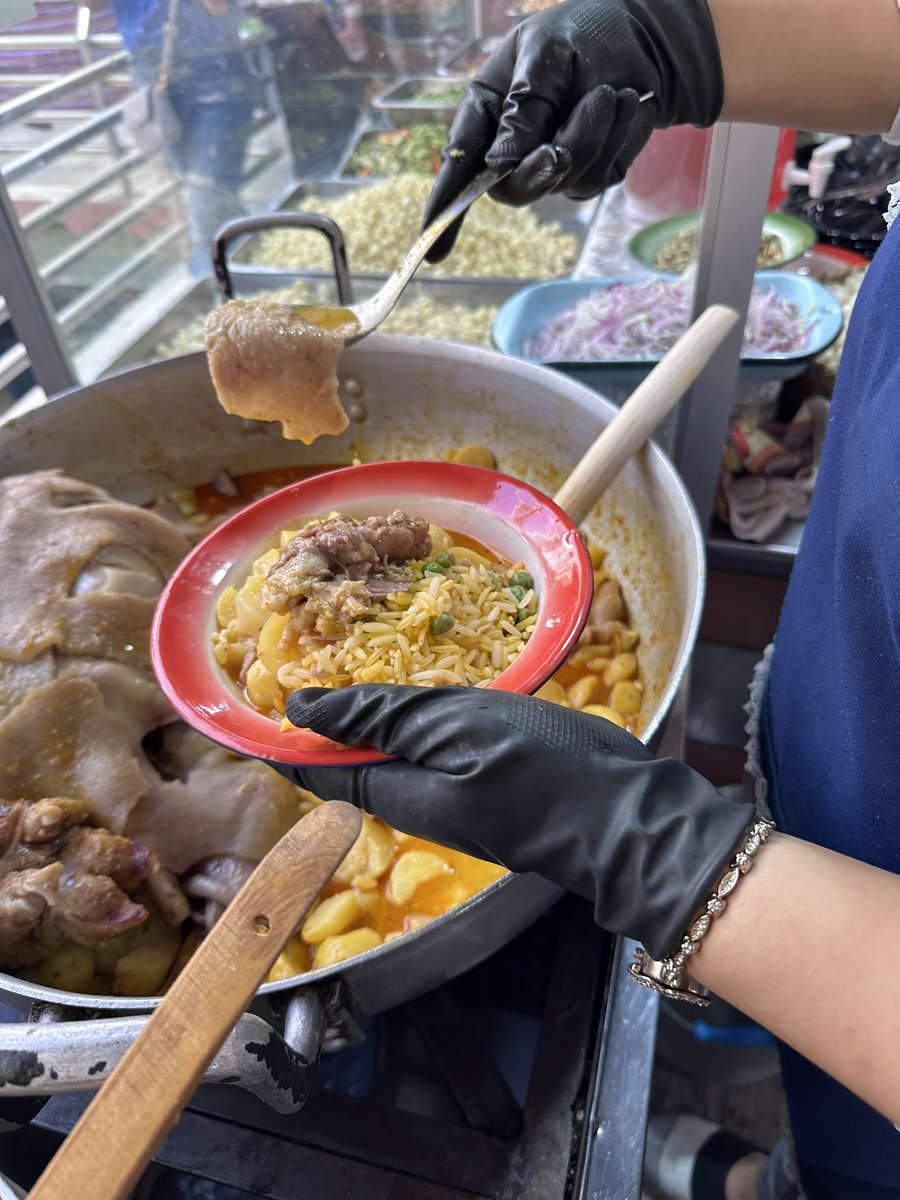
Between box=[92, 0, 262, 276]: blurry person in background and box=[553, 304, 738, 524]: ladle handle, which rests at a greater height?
box=[92, 0, 262, 276]: blurry person in background

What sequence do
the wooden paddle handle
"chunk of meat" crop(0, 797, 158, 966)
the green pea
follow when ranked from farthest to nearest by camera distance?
the green pea < "chunk of meat" crop(0, 797, 158, 966) < the wooden paddle handle

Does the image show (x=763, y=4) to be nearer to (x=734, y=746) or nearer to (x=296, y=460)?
(x=296, y=460)

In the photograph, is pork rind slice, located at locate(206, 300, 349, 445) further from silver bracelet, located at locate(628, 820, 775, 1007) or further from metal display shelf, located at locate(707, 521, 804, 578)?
metal display shelf, located at locate(707, 521, 804, 578)

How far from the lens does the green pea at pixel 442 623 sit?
157cm

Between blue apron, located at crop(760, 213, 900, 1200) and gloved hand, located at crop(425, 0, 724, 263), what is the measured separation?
2.22 feet

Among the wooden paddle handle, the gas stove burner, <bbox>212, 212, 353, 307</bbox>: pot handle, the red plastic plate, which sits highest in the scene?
<bbox>212, 212, 353, 307</bbox>: pot handle

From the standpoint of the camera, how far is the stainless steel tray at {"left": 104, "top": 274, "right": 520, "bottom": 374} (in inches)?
137

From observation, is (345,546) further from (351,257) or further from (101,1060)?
(351,257)

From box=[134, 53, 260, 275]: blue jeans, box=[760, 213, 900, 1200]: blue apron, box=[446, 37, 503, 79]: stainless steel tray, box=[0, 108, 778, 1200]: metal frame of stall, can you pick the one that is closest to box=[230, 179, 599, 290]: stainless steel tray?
box=[134, 53, 260, 275]: blue jeans

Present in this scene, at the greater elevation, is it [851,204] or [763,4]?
[763,4]

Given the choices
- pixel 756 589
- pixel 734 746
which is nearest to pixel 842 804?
pixel 756 589

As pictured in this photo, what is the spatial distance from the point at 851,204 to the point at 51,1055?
3925 millimetres

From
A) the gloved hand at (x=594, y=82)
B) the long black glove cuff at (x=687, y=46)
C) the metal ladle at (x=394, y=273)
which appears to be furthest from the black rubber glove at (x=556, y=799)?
the long black glove cuff at (x=687, y=46)

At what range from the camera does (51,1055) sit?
935 millimetres
